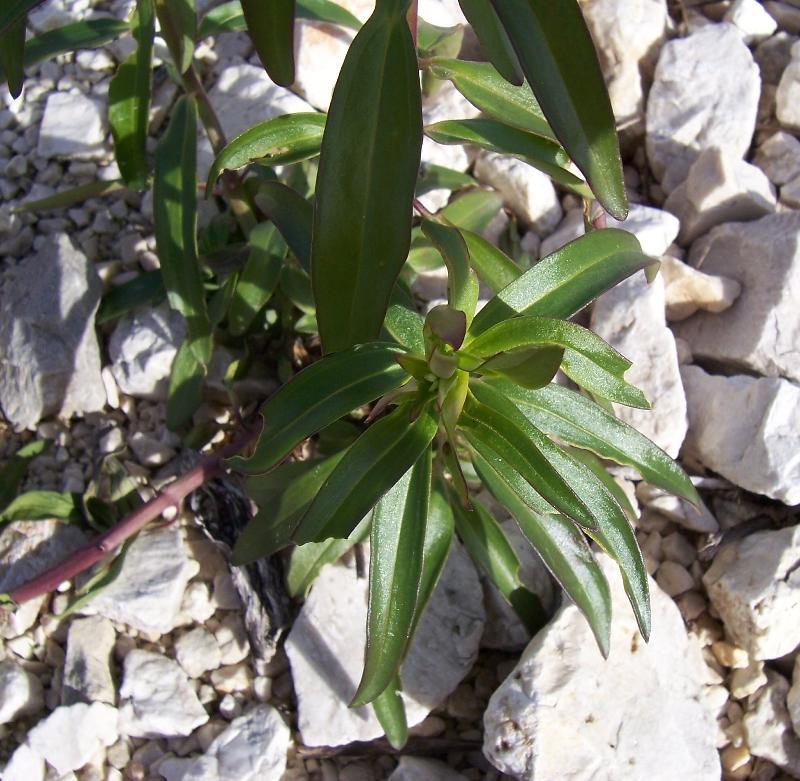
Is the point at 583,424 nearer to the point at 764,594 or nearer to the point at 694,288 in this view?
the point at 764,594

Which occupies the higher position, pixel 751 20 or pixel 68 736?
pixel 751 20

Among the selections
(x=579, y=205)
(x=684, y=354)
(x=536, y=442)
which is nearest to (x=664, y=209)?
(x=579, y=205)

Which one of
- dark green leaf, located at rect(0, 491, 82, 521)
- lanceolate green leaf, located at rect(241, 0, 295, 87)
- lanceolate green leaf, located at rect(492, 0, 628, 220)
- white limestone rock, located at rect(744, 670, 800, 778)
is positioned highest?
lanceolate green leaf, located at rect(241, 0, 295, 87)

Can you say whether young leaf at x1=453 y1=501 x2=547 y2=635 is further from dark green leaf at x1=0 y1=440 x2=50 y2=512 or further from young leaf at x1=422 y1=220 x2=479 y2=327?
dark green leaf at x1=0 y1=440 x2=50 y2=512

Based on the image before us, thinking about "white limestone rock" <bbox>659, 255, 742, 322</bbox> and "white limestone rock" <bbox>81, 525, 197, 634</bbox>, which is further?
"white limestone rock" <bbox>659, 255, 742, 322</bbox>

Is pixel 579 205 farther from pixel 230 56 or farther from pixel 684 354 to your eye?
pixel 230 56

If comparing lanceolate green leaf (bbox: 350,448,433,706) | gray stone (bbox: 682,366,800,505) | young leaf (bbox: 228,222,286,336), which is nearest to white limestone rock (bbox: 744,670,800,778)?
gray stone (bbox: 682,366,800,505)

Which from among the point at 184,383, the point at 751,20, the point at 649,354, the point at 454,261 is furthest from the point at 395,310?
the point at 751,20
